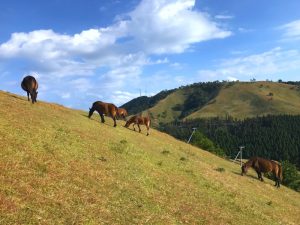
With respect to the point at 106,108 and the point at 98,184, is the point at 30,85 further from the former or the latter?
the point at 98,184

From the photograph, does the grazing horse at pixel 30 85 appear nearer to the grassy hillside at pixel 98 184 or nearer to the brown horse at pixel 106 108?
the grassy hillside at pixel 98 184

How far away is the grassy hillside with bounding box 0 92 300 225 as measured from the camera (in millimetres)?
15625

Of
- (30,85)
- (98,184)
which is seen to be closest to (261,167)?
(30,85)

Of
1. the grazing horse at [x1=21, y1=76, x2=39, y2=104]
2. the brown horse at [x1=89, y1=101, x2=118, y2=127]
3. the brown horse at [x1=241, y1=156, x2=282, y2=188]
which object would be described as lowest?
the brown horse at [x1=241, y1=156, x2=282, y2=188]

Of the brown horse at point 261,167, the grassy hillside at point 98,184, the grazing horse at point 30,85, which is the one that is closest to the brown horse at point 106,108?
the grassy hillside at point 98,184

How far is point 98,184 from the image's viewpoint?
19594mm

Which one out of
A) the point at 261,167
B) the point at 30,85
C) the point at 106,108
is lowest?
the point at 261,167

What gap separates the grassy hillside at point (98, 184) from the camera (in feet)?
51.3

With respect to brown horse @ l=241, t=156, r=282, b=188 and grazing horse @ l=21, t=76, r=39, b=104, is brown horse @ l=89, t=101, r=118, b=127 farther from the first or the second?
brown horse @ l=241, t=156, r=282, b=188

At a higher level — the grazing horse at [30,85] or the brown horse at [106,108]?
the grazing horse at [30,85]

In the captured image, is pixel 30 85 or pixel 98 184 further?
pixel 30 85

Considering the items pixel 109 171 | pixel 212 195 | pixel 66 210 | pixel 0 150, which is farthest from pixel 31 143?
pixel 212 195

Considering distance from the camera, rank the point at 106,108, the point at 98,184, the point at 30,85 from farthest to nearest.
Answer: the point at 106,108
the point at 30,85
the point at 98,184

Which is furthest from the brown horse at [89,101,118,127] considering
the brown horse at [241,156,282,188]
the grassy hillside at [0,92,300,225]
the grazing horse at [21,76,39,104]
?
the brown horse at [241,156,282,188]
